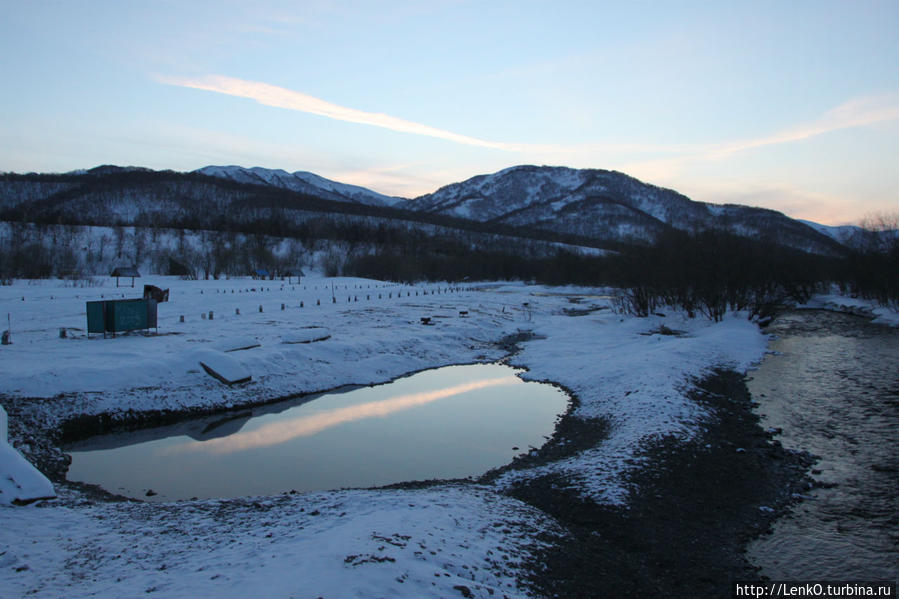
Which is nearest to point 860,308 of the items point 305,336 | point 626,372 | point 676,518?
point 626,372

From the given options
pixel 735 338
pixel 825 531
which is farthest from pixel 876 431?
pixel 735 338

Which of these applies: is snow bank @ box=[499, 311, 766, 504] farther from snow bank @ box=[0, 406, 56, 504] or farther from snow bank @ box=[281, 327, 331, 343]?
snow bank @ box=[281, 327, 331, 343]

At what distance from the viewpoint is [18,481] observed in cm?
978

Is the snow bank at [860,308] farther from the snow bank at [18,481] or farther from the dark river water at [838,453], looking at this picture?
the snow bank at [18,481]

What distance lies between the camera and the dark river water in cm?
834

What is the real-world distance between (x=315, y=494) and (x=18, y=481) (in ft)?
18.2

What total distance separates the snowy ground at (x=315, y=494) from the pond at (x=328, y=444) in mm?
1283

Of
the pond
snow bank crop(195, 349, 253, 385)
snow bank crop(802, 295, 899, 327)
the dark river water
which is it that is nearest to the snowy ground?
snow bank crop(195, 349, 253, 385)

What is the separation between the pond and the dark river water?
21.1 feet

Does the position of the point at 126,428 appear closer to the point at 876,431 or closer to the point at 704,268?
the point at 876,431

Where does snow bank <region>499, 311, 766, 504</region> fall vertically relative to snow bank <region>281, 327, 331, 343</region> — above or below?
below

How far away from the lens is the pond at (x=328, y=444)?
39.9ft

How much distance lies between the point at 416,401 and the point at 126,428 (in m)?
9.64

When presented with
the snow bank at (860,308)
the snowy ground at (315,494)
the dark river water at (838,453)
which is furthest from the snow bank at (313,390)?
the snow bank at (860,308)
